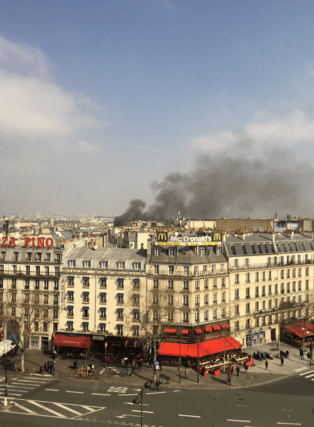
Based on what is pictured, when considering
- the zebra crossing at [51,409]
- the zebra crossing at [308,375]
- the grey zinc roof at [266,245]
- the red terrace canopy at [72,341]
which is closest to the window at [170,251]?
the grey zinc roof at [266,245]

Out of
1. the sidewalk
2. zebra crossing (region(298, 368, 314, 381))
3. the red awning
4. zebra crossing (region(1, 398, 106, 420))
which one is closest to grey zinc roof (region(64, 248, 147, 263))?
the sidewalk

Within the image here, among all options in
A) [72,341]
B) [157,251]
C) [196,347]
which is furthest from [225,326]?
[72,341]

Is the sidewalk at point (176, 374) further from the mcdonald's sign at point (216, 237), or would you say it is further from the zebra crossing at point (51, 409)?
the mcdonald's sign at point (216, 237)

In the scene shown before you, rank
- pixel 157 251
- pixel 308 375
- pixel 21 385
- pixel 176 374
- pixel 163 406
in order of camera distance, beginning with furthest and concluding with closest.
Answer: pixel 157 251 < pixel 176 374 < pixel 308 375 < pixel 21 385 < pixel 163 406

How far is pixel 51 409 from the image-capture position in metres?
37.9

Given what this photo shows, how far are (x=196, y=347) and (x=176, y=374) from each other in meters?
4.53

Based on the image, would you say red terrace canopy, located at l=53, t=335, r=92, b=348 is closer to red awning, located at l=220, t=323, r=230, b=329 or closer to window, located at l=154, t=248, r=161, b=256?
window, located at l=154, t=248, r=161, b=256

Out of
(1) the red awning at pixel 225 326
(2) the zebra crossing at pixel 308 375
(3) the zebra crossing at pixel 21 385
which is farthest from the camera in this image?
(1) the red awning at pixel 225 326

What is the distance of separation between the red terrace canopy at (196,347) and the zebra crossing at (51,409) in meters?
14.6

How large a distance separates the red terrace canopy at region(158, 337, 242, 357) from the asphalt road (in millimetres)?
7452

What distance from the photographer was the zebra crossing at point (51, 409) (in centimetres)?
3672

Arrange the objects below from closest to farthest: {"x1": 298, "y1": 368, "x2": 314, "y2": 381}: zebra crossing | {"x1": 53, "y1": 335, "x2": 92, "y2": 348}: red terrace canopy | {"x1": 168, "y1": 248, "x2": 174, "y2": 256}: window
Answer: {"x1": 298, "y1": 368, "x2": 314, "y2": 381}: zebra crossing
{"x1": 53, "y1": 335, "x2": 92, "y2": 348}: red terrace canopy
{"x1": 168, "y1": 248, "x2": 174, "y2": 256}: window

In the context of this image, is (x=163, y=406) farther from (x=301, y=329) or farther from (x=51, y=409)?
(x=301, y=329)

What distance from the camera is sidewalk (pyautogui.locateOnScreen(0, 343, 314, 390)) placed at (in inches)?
1795
